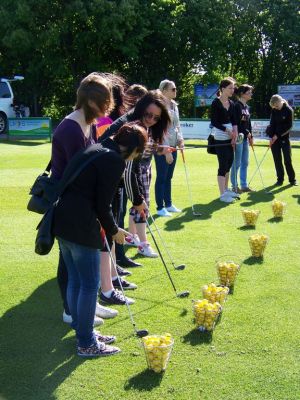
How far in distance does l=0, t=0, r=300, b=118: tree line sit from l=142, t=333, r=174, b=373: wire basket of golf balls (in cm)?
2502

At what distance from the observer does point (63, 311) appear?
4.35 meters

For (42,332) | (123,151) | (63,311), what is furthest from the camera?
(63,311)

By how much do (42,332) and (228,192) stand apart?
571 centimetres

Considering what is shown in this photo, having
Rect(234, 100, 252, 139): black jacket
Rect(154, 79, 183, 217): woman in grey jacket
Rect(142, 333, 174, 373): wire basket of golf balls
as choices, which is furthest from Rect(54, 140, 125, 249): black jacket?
Rect(234, 100, 252, 139): black jacket

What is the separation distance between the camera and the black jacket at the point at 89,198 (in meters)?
3.05

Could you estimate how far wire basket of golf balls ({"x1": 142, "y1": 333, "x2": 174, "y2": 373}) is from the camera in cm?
324

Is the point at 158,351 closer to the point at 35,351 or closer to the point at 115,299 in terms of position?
the point at 35,351

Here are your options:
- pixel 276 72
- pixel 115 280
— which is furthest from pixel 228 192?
pixel 276 72

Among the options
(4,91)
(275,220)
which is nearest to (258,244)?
(275,220)

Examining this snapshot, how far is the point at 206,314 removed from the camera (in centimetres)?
384

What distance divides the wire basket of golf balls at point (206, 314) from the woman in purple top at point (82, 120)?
4.63ft

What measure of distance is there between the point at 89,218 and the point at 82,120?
76 cm

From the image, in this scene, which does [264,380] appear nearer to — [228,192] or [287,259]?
[287,259]

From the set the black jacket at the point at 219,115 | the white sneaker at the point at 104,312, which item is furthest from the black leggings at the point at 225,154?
the white sneaker at the point at 104,312
